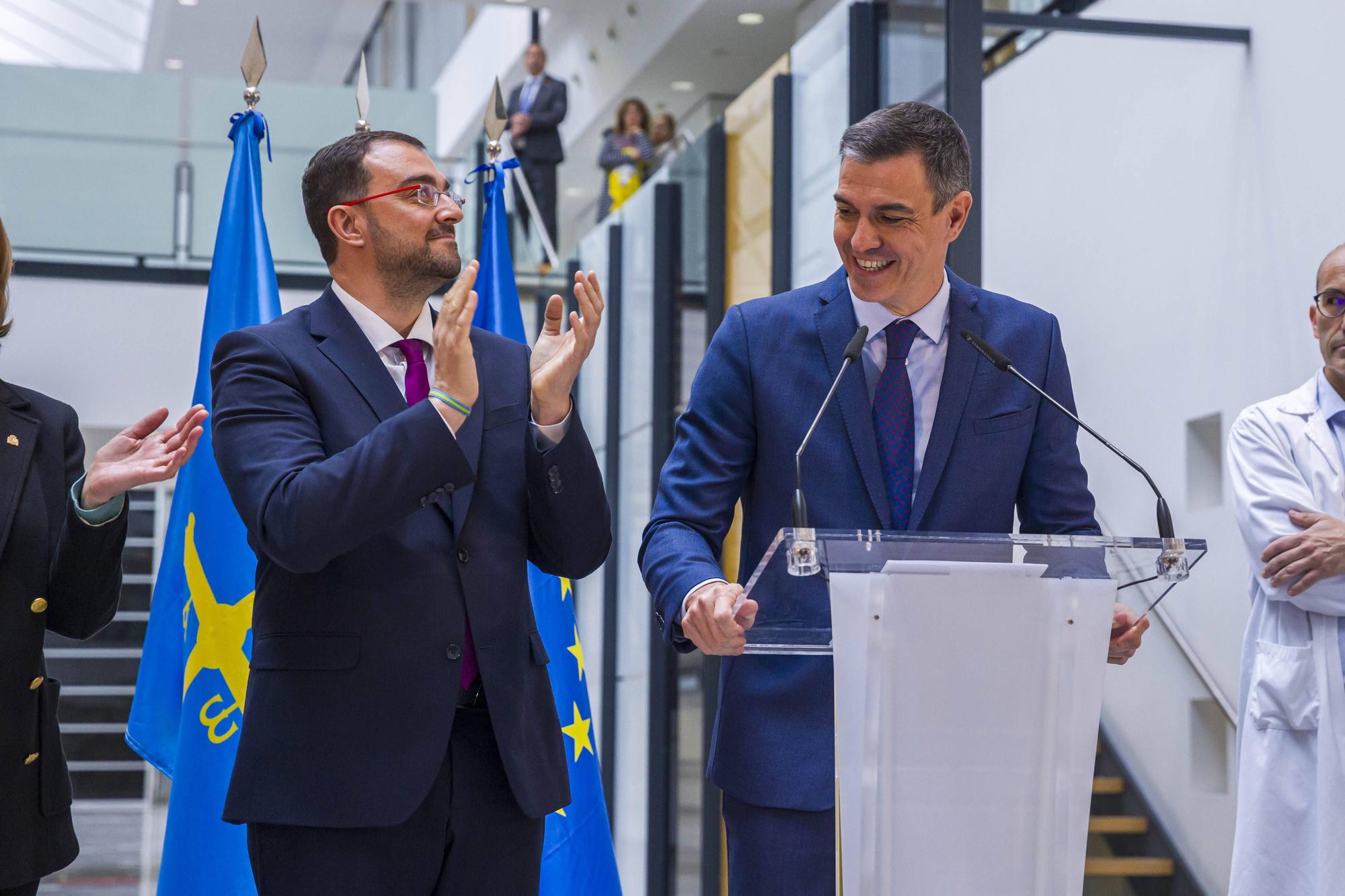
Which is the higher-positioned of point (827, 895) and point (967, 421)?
point (967, 421)

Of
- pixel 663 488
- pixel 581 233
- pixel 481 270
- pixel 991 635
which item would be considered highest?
pixel 581 233

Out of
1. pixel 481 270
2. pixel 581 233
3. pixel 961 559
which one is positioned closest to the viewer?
pixel 961 559

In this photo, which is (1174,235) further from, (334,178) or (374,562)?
(374,562)

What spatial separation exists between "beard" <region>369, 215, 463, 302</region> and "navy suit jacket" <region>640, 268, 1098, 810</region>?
44 centimetres

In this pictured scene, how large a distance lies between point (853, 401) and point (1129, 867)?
371 centimetres

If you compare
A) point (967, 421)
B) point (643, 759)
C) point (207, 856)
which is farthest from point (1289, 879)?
point (643, 759)

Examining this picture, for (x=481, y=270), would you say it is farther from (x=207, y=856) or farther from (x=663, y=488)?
(x=663, y=488)

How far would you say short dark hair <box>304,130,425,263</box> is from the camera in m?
2.34

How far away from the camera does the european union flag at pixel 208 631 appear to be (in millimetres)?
3271

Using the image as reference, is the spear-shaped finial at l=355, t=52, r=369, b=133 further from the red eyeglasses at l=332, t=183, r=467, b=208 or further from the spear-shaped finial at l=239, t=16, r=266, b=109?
the red eyeglasses at l=332, t=183, r=467, b=208

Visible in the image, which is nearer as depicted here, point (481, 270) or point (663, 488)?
point (663, 488)

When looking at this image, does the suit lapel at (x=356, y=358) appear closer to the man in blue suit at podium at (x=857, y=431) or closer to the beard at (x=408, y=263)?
the beard at (x=408, y=263)

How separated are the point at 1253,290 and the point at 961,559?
3803 mm

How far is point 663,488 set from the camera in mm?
2148
